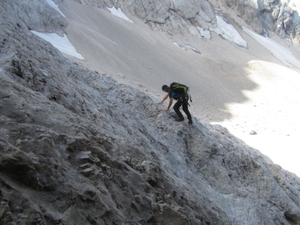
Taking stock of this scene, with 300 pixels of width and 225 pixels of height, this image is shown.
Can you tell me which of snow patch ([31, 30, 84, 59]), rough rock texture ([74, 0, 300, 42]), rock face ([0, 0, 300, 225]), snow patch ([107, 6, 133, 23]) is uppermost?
rough rock texture ([74, 0, 300, 42])

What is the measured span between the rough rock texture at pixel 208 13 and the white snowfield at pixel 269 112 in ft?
12.8

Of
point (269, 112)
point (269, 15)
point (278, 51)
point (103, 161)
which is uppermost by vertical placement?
point (269, 15)

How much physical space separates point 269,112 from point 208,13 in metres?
23.7

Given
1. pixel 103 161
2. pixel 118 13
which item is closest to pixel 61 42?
pixel 118 13

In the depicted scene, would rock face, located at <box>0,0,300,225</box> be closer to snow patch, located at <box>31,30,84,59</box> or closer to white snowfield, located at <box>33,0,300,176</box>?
white snowfield, located at <box>33,0,300,176</box>

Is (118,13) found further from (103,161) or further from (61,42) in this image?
(103,161)

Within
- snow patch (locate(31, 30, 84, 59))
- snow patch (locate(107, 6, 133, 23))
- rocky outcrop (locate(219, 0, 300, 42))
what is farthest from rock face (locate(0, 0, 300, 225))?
rocky outcrop (locate(219, 0, 300, 42))

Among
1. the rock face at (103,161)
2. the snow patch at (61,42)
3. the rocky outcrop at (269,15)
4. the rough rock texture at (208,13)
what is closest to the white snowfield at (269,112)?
the snow patch at (61,42)

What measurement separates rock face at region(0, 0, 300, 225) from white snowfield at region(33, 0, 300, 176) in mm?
8749

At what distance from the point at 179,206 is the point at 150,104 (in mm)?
3741

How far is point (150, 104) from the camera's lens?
810cm

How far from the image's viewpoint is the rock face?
312cm

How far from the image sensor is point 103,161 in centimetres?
404

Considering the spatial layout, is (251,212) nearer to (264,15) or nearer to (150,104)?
(150,104)
